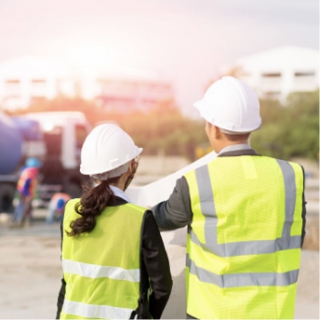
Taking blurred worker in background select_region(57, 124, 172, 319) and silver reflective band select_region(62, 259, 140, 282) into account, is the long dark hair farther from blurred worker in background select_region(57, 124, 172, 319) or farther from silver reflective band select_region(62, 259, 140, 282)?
silver reflective band select_region(62, 259, 140, 282)

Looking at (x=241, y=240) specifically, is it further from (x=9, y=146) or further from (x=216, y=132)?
(x=9, y=146)

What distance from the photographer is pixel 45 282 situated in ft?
26.3

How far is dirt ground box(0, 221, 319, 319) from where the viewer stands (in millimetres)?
3131

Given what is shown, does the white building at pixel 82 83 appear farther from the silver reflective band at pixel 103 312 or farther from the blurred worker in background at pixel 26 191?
the silver reflective band at pixel 103 312

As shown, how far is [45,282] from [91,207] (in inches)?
222

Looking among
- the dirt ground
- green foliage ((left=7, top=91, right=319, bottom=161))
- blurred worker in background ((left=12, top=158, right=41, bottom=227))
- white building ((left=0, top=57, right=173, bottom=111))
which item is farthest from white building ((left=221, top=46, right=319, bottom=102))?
the dirt ground

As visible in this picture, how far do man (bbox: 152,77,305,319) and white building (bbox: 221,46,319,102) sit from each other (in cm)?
7798

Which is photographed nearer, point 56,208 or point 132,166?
point 132,166

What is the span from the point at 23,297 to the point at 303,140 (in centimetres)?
4212

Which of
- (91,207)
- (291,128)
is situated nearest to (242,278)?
(91,207)

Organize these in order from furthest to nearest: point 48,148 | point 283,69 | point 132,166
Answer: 1. point 283,69
2. point 48,148
3. point 132,166

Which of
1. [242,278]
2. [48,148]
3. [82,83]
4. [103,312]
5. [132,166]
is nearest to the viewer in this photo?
[242,278]

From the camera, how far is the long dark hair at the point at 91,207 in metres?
2.58

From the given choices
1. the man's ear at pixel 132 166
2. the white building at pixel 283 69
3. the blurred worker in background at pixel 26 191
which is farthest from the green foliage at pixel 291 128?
the man's ear at pixel 132 166
